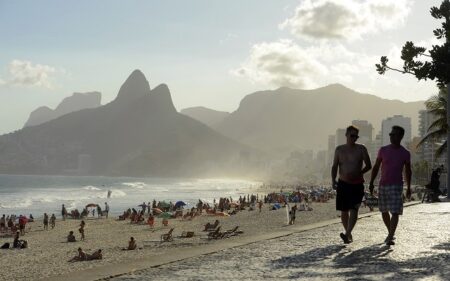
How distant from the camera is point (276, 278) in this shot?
554 centimetres

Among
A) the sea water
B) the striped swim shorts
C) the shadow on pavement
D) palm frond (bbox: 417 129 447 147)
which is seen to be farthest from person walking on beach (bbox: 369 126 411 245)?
the sea water

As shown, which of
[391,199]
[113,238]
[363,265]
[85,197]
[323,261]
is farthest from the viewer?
[85,197]

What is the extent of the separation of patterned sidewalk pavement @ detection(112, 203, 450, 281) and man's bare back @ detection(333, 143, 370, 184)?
3.28ft

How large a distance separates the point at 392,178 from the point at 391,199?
302 millimetres

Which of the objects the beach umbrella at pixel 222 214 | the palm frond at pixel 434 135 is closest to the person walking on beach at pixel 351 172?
the palm frond at pixel 434 135

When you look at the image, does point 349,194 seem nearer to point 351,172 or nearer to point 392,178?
point 351,172

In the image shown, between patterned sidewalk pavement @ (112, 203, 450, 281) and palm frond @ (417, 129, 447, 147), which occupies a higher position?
palm frond @ (417, 129, 447, 147)

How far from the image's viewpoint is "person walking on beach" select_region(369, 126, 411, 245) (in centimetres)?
775

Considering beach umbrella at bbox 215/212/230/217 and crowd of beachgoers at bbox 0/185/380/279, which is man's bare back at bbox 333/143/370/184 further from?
beach umbrella at bbox 215/212/230/217

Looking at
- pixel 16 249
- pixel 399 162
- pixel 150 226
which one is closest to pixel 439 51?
pixel 399 162

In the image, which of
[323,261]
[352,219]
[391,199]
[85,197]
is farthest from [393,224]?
[85,197]

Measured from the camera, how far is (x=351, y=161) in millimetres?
7805

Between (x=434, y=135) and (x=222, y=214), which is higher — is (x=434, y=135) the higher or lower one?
the higher one

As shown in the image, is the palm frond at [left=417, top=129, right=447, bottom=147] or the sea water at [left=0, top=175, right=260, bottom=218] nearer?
the palm frond at [left=417, top=129, right=447, bottom=147]
